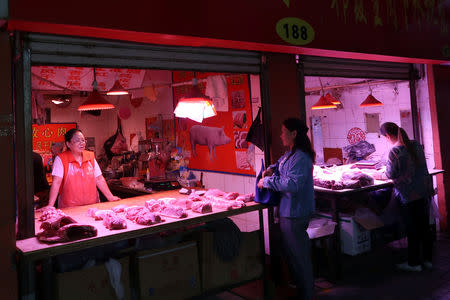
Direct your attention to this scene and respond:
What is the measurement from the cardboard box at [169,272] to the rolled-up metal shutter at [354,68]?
3.17 meters

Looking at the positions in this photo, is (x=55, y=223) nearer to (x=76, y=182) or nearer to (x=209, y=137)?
(x=76, y=182)

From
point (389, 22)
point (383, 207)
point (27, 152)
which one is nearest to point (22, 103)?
point (27, 152)

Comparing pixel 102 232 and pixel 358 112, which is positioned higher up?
pixel 358 112

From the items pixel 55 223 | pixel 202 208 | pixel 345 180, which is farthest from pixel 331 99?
pixel 55 223

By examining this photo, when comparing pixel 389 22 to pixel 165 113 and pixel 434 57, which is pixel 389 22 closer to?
pixel 434 57

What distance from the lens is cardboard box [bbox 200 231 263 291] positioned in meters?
4.20

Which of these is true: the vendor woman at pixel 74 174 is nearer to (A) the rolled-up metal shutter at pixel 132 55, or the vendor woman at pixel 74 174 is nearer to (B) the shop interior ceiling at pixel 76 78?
(B) the shop interior ceiling at pixel 76 78

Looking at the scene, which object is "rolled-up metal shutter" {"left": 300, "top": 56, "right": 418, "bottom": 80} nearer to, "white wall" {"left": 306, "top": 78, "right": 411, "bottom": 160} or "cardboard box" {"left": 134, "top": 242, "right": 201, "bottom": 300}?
"white wall" {"left": 306, "top": 78, "right": 411, "bottom": 160}

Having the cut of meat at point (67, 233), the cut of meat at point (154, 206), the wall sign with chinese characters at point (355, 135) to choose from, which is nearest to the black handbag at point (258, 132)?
the cut of meat at point (154, 206)

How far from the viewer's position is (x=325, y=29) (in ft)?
17.7

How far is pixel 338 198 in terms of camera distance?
18.6ft

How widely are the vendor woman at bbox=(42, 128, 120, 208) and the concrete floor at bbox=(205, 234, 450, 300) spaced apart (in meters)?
2.32

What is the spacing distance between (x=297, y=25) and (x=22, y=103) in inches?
138

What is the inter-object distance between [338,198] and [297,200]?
5.58 feet
